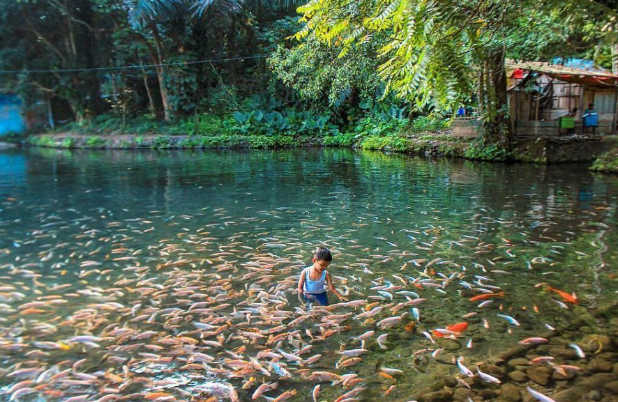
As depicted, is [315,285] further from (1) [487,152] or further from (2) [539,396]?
(1) [487,152]

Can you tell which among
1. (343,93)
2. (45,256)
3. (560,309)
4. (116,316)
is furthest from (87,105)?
(560,309)

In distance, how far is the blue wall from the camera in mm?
36531

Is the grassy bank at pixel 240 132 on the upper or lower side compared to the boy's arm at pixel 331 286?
upper

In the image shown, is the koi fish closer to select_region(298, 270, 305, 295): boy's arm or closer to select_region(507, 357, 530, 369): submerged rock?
select_region(507, 357, 530, 369): submerged rock

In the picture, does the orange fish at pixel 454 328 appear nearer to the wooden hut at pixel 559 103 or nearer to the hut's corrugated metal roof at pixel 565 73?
the hut's corrugated metal roof at pixel 565 73

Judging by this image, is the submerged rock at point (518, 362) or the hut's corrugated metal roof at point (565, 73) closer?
the submerged rock at point (518, 362)

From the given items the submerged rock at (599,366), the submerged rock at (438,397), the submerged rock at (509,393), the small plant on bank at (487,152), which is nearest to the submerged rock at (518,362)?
the submerged rock at (509,393)

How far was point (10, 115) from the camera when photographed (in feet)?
121

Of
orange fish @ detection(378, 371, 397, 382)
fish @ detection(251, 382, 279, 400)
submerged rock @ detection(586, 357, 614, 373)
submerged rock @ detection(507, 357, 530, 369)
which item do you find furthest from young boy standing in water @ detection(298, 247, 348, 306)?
submerged rock @ detection(586, 357, 614, 373)

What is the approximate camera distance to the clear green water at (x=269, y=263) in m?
4.72

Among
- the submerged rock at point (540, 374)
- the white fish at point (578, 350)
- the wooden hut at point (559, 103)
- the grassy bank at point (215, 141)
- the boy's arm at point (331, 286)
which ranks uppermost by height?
the wooden hut at point (559, 103)

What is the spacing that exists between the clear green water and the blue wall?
25.4 m

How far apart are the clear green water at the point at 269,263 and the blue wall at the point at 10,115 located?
25364mm

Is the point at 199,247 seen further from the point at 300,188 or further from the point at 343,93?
the point at 343,93
